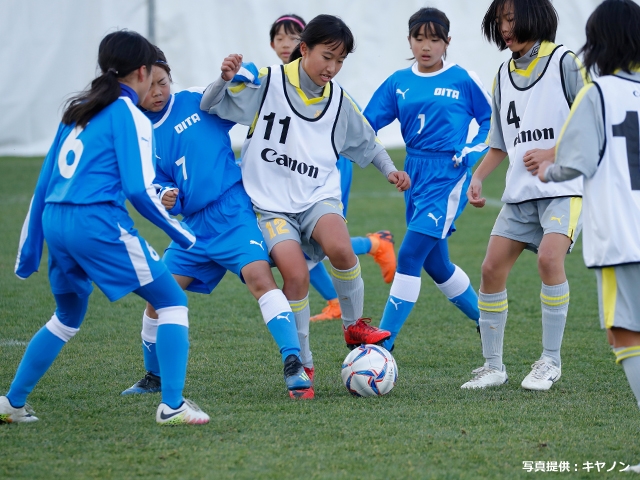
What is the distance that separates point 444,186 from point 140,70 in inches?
90.0

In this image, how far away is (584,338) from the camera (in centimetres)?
580

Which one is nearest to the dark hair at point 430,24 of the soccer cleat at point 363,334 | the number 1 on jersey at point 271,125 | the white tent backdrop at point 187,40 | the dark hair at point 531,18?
the dark hair at point 531,18

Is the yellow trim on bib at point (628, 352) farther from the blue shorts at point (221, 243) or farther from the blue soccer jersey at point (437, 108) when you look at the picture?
the blue soccer jersey at point (437, 108)

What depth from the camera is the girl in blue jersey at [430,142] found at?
5.31 m

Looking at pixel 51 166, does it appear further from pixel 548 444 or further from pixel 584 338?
pixel 584 338

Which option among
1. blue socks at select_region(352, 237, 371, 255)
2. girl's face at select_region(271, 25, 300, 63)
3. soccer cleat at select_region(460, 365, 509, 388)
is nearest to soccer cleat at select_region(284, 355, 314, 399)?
soccer cleat at select_region(460, 365, 509, 388)

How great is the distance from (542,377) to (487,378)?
0.95ft

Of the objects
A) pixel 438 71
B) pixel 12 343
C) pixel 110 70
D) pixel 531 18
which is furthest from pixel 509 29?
pixel 12 343

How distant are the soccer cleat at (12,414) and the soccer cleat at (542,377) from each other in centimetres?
246

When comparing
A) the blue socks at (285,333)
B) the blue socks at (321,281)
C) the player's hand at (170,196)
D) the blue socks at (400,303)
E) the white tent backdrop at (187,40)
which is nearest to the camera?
the player's hand at (170,196)

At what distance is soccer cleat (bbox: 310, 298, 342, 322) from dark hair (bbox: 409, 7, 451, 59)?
2.27 meters

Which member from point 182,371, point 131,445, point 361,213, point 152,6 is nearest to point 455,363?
point 182,371

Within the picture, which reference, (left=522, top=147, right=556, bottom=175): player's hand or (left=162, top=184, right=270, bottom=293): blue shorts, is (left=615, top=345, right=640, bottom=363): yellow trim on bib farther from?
(left=162, top=184, right=270, bottom=293): blue shorts

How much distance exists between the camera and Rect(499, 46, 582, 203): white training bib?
4.44 m
